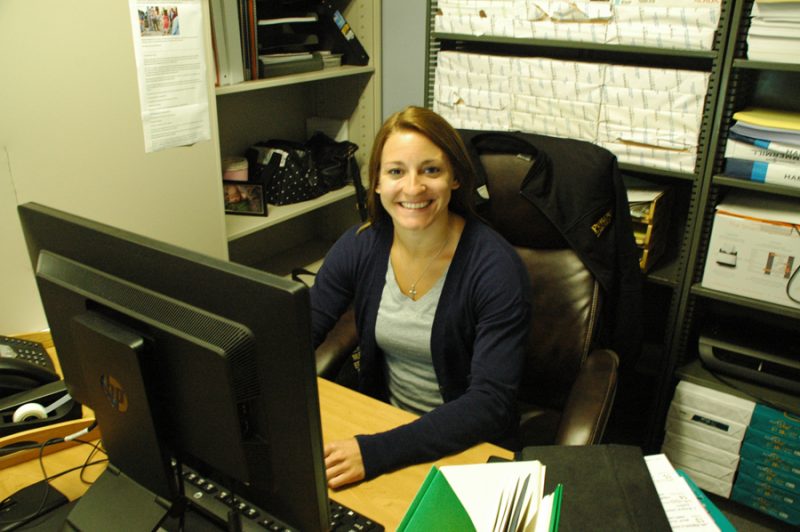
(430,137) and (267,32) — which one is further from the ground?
(267,32)

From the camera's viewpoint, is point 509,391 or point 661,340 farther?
point 661,340

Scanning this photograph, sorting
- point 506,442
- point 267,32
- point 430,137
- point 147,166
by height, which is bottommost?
point 506,442

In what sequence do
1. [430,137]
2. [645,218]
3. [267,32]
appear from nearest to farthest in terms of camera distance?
1. [430,137]
2. [645,218]
3. [267,32]

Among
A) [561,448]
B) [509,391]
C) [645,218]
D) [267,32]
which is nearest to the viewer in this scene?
[561,448]

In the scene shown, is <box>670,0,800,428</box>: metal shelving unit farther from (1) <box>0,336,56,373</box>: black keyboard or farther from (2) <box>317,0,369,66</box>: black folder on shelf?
(1) <box>0,336,56,373</box>: black keyboard

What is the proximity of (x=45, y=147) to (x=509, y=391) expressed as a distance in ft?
3.92

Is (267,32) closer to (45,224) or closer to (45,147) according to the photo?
(45,147)

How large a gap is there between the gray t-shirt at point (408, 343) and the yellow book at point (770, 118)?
953 mm

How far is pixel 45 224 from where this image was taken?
872 millimetres

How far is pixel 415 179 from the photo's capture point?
143 cm

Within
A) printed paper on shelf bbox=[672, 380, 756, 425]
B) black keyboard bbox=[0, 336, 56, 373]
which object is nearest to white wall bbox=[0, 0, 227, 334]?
black keyboard bbox=[0, 336, 56, 373]

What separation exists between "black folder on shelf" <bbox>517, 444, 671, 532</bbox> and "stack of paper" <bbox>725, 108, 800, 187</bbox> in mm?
1070

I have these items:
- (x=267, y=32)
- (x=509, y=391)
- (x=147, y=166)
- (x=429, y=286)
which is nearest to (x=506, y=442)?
(x=509, y=391)

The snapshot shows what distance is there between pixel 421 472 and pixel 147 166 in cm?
114
